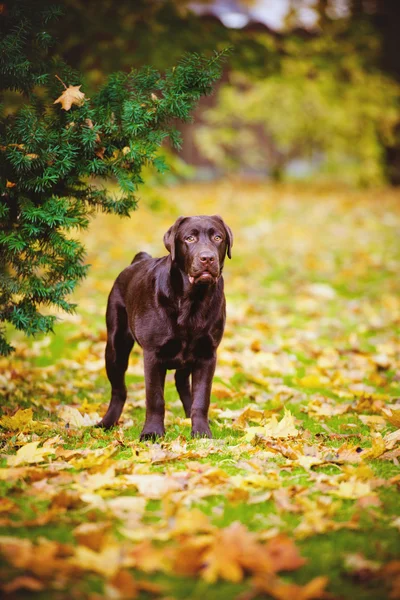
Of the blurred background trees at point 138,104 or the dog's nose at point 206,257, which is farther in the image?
the blurred background trees at point 138,104

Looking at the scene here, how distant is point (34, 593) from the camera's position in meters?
2.24

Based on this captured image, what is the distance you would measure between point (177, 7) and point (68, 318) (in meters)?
5.62

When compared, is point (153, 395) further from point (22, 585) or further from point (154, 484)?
point (22, 585)

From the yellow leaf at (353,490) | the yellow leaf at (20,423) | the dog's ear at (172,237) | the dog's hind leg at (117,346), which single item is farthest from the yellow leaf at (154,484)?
the dog's hind leg at (117,346)

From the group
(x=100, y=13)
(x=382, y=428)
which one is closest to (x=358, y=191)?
(x=100, y=13)

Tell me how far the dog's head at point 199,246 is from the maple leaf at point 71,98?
1.07m

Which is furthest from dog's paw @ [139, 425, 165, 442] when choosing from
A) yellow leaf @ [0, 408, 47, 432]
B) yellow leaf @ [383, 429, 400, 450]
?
yellow leaf @ [383, 429, 400, 450]

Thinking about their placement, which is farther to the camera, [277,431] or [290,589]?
[277,431]

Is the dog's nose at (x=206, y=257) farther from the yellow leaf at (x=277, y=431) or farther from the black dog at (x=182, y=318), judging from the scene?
the yellow leaf at (x=277, y=431)

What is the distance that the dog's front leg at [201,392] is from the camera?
4391mm

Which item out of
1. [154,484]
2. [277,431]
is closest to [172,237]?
[277,431]

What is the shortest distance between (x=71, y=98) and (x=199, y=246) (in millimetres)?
1350

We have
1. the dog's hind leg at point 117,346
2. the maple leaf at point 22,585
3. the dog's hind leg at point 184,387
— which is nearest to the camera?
the maple leaf at point 22,585

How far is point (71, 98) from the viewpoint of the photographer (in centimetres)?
430
